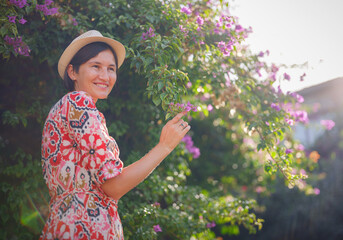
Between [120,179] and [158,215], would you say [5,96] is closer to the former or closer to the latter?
[158,215]

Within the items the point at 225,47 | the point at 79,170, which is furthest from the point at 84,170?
the point at 225,47

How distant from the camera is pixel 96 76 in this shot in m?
1.74

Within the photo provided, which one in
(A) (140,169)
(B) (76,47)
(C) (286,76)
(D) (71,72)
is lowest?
(A) (140,169)

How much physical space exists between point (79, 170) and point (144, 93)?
89 centimetres

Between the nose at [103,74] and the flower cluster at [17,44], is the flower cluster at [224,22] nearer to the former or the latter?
the nose at [103,74]

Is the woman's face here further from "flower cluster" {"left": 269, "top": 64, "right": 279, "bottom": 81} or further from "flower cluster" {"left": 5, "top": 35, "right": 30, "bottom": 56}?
"flower cluster" {"left": 269, "top": 64, "right": 279, "bottom": 81}

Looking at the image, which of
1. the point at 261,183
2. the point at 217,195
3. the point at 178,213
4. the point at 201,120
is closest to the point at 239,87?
the point at 178,213

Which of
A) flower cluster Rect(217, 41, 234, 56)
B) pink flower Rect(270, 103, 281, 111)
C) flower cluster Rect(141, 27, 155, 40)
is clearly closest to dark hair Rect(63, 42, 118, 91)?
flower cluster Rect(141, 27, 155, 40)

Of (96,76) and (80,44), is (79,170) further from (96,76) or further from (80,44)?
(80,44)

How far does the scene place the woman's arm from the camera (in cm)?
149

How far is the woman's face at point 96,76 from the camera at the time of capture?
1.74 m

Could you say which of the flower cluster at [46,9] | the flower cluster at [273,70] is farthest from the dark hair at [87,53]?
the flower cluster at [273,70]

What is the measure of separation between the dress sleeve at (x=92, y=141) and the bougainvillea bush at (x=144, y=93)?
655 millimetres

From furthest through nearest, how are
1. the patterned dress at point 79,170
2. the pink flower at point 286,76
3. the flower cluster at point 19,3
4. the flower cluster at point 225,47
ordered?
the pink flower at point 286,76, the flower cluster at point 225,47, the flower cluster at point 19,3, the patterned dress at point 79,170
